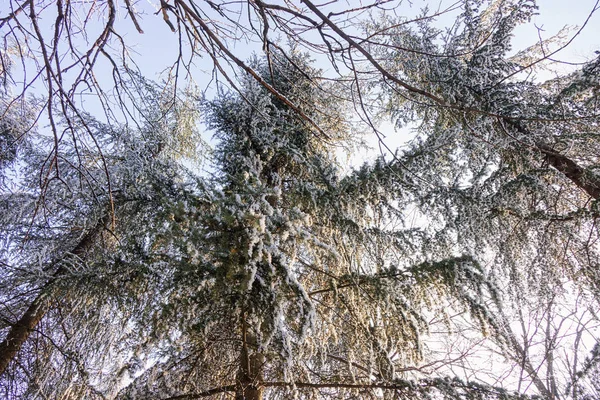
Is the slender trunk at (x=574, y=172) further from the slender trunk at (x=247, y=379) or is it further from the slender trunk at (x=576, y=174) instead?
the slender trunk at (x=247, y=379)

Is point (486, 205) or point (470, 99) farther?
point (470, 99)

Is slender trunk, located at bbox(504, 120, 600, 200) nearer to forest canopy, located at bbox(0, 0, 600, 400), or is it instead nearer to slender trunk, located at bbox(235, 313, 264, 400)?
forest canopy, located at bbox(0, 0, 600, 400)

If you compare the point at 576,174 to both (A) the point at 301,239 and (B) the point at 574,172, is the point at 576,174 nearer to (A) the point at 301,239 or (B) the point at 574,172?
(B) the point at 574,172

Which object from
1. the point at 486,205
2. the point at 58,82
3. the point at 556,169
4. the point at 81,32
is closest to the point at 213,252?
the point at 58,82

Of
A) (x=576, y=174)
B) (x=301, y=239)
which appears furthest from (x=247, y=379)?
(x=576, y=174)

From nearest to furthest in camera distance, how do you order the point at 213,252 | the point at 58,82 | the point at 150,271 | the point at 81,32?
the point at 58,82 < the point at 81,32 < the point at 213,252 < the point at 150,271

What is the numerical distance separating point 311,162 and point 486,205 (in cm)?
201

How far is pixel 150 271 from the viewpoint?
269 cm

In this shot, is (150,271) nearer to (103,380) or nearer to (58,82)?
(103,380)

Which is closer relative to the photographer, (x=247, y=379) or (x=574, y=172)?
(x=247, y=379)

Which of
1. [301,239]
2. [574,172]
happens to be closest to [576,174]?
[574,172]

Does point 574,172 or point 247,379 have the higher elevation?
point 574,172

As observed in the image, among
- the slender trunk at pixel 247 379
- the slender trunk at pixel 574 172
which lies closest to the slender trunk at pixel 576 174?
the slender trunk at pixel 574 172

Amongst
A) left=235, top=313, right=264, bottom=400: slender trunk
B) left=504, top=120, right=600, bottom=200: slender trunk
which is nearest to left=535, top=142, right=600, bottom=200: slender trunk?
left=504, top=120, right=600, bottom=200: slender trunk
